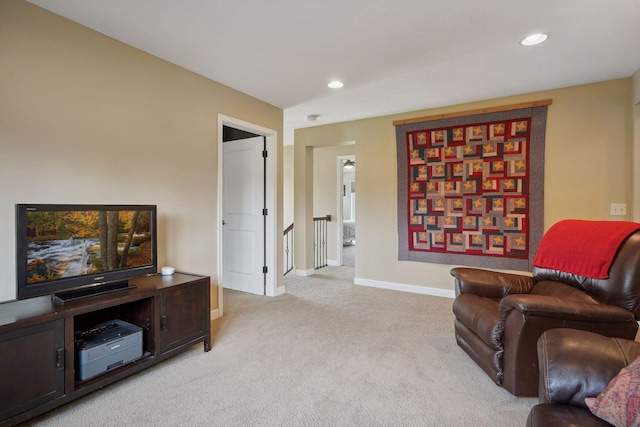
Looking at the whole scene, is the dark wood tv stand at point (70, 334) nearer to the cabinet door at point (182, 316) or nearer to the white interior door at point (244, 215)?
the cabinet door at point (182, 316)

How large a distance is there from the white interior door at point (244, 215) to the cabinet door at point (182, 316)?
1.60 meters

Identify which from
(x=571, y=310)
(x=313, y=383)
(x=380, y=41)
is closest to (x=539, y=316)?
(x=571, y=310)

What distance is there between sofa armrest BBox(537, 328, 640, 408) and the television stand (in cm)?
239

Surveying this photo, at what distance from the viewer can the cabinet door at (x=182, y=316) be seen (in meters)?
2.22

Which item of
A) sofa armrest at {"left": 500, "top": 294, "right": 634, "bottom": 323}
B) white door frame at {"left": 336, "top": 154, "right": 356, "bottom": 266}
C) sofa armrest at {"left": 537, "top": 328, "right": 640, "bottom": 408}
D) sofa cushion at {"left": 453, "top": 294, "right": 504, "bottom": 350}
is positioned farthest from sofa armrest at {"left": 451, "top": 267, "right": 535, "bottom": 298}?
white door frame at {"left": 336, "top": 154, "right": 356, "bottom": 266}

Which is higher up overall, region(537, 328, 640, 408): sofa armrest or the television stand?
the television stand

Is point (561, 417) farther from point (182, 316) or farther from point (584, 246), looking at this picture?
point (182, 316)

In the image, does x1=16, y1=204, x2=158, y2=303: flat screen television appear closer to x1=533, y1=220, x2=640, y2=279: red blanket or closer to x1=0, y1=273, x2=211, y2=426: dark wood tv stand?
x1=0, y1=273, x2=211, y2=426: dark wood tv stand

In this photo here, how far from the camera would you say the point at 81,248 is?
1.99m

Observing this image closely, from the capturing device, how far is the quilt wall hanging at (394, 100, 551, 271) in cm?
353

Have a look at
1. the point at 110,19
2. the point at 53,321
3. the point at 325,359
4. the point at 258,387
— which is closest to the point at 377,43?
the point at 110,19

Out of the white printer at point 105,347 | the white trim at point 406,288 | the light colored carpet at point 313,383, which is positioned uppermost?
the white printer at point 105,347

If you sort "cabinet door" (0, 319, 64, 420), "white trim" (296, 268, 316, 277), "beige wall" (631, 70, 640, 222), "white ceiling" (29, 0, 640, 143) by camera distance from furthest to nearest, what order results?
"white trim" (296, 268, 316, 277)
"beige wall" (631, 70, 640, 222)
"white ceiling" (29, 0, 640, 143)
"cabinet door" (0, 319, 64, 420)

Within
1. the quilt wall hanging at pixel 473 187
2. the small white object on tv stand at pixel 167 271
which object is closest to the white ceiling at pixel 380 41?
the quilt wall hanging at pixel 473 187
